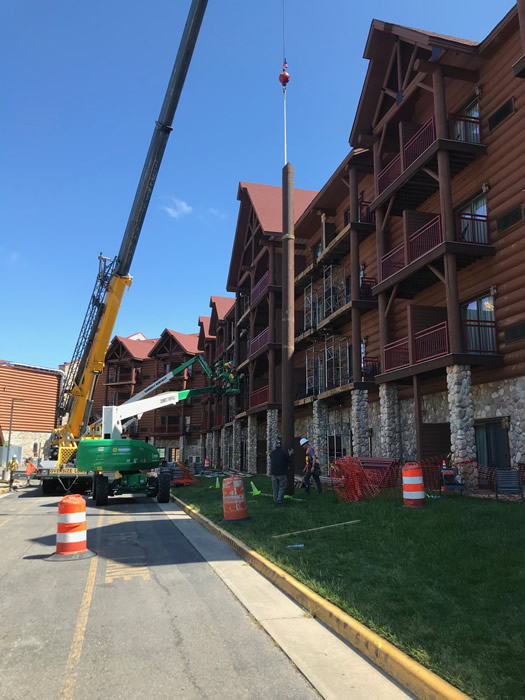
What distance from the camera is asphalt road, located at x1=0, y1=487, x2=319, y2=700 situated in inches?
161

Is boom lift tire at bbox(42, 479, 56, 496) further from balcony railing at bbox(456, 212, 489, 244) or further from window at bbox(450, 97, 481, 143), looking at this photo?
window at bbox(450, 97, 481, 143)

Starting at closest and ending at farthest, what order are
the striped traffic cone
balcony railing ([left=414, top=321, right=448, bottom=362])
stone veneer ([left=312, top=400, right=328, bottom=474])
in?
the striped traffic cone < balcony railing ([left=414, top=321, right=448, bottom=362]) < stone veneer ([left=312, top=400, right=328, bottom=474])

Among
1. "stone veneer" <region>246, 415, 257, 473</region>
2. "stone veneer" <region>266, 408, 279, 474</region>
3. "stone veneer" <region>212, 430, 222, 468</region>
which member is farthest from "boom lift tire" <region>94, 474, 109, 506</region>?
"stone veneer" <region>212, 430, 222, 468</region>

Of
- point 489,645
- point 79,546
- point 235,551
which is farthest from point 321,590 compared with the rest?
point 79,546

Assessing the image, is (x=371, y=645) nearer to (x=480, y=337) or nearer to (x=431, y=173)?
(x=480, y=337)

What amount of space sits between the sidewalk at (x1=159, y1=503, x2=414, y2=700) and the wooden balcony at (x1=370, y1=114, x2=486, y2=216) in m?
13.7

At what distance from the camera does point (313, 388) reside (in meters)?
27.2

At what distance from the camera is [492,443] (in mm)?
15234

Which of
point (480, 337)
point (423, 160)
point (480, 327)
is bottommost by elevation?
point (480, 337)

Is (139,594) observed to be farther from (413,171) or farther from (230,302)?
(230,302)

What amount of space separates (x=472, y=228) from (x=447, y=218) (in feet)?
4.33

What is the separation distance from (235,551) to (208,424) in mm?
42225

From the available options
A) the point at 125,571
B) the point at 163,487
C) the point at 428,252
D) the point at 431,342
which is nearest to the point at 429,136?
the point at 428,252

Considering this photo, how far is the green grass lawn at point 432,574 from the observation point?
4.20m
